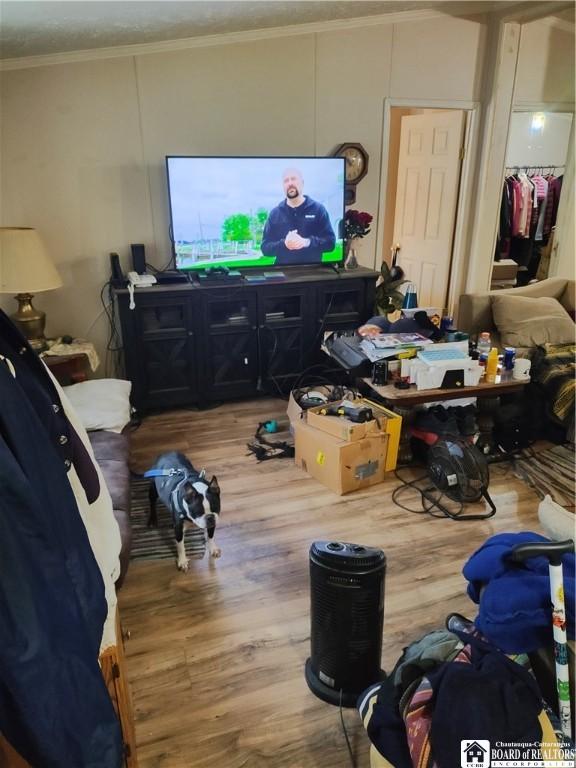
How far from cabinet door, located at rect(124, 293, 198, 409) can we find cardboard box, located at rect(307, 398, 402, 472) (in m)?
1.13

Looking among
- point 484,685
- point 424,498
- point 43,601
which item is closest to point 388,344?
point 424,498

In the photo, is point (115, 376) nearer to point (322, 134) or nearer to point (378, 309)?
point (378, 309)

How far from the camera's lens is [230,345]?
12.1ft

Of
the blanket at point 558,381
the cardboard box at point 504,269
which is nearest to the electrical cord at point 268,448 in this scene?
the blanket at point 558,381

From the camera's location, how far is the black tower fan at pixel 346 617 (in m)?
1.55

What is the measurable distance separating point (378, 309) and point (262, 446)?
160 cm

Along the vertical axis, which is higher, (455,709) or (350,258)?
(350,258)

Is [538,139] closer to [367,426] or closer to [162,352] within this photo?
[367,426]

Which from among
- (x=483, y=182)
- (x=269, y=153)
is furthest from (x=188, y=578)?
(x=483, y=182)

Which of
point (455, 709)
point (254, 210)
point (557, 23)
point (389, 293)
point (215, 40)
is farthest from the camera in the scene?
point (557, 23)

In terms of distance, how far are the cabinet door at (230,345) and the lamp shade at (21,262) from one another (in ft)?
3.31

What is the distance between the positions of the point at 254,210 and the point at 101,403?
5.64ft

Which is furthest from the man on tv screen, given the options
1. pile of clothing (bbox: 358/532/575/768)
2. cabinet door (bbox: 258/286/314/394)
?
pile of clothing (bbox: 358/532/575/768)

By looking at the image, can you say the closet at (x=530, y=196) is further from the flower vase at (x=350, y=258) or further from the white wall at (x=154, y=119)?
the flower vase at (x=350, y=258)
